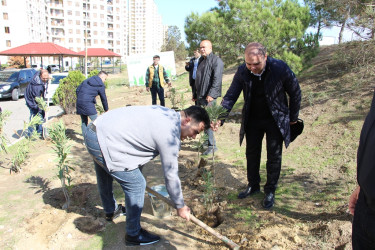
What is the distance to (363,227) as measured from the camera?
1.40 m

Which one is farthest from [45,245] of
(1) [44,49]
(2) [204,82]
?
(1) [44,49]

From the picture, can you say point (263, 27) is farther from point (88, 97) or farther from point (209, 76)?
point (88, 97)

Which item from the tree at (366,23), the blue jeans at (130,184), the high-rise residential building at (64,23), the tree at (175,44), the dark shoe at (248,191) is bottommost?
the dark shoe at (248,191)

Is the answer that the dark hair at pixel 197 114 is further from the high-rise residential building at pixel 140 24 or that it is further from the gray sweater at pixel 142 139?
the high-rise residential building at pixel 140 24

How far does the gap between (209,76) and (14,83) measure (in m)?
12.8

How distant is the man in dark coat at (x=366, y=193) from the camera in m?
1.30

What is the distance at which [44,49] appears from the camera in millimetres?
21797

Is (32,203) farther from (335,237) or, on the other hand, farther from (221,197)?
(335,237)

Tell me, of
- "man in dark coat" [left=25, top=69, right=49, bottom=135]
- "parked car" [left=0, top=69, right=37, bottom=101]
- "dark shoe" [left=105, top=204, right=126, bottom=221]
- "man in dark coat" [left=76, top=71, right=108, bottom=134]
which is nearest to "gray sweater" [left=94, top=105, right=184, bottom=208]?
"dark shoe" [left=105, top=204, right=126, bottom=221]

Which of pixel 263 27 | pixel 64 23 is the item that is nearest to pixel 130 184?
pixel 263 27

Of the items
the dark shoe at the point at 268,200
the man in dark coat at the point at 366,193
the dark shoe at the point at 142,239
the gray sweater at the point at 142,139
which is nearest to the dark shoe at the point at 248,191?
the dark shoe at the point at 268,200

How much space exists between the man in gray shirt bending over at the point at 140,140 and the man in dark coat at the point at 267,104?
38.8 inches

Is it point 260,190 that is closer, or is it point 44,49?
point 260,190

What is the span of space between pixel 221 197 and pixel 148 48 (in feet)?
428
